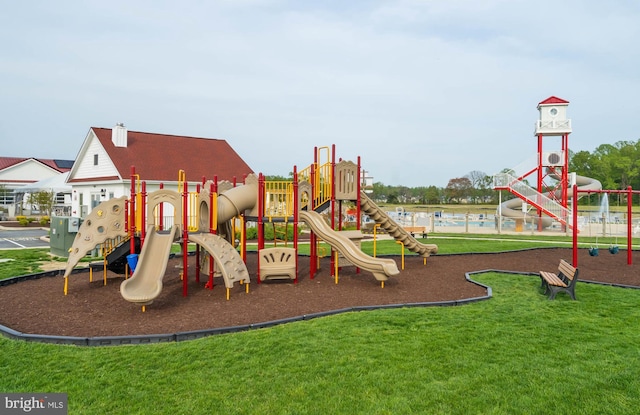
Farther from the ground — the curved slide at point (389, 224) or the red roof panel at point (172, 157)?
the red roof panel at point (172, 157)

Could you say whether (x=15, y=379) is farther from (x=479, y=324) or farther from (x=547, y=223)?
(x=547, y=223)

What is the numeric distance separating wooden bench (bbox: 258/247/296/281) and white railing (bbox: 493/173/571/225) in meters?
24.4

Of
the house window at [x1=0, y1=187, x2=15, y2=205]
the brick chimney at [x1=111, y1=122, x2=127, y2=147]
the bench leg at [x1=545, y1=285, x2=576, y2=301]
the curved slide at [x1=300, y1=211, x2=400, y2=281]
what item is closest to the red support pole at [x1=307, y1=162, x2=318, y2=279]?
the curved slide at [x1=300, y1=211, x2=400, y2=281]

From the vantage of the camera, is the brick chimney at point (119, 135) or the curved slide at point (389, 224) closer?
the curved slide at point (389, 224)

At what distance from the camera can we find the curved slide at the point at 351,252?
433 inches

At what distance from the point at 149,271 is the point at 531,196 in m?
28.9

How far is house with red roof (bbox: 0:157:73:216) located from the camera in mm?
46241

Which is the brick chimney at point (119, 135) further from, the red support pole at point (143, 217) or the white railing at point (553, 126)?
the white railing at point (553, 126)

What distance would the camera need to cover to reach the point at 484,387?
509 centimetres

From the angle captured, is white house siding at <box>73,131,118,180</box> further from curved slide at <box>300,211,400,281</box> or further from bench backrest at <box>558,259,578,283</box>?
bench backrest at <box>558,259,578,283</box>

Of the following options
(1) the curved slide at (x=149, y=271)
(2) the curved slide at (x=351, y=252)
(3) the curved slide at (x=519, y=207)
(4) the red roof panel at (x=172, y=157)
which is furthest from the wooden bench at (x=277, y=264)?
(3) the curved slide at (x=519, y=207)

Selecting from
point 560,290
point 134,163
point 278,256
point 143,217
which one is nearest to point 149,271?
point 143,217

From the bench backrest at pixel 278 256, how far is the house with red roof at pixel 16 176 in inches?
1739

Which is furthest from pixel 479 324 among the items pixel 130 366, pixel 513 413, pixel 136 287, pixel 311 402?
pixel 136 287
